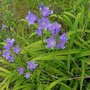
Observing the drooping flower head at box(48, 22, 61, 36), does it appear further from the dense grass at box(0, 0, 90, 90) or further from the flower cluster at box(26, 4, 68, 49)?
the dense grass at box(0, 0, 90, 90)

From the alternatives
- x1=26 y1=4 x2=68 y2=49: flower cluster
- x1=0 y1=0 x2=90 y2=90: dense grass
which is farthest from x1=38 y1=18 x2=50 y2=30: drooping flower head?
x1=0 y1=0 x2=90 y2=90: dense grass

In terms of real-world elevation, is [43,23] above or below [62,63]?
above

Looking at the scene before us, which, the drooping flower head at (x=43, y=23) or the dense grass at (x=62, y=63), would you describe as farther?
the dense grass at (x=62, y=63)

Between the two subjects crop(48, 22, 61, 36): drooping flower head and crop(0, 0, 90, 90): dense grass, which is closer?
crop(48, 22, 61, 36): drooping flower head

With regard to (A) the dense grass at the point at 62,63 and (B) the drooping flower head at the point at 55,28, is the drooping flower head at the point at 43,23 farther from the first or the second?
(A) the dense grass at the point at 62,63

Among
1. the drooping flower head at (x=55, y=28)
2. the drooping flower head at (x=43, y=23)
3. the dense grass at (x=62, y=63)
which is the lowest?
the dense grass at (x=62, y=63)

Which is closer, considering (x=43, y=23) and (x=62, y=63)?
(x=43, y=23)

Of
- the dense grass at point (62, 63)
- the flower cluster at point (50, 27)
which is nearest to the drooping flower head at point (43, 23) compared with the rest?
the flower cluster at point (50, 27)

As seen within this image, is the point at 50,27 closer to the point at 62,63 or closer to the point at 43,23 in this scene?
the point at 43,23

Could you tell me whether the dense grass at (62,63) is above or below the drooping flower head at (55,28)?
below

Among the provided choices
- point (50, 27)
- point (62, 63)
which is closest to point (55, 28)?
point (50, 27)

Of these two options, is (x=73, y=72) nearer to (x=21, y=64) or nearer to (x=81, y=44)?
(x=81, y=44)
